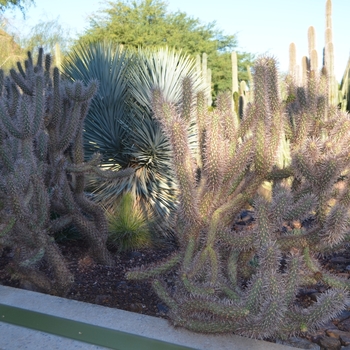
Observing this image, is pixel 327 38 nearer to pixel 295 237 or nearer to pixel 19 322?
pixel 295 237

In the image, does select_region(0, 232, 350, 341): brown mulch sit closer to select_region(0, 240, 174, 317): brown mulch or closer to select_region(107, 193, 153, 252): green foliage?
select_region(0, 240, 174, 317): brown mulch

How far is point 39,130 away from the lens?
4918mm

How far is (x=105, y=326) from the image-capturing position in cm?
366

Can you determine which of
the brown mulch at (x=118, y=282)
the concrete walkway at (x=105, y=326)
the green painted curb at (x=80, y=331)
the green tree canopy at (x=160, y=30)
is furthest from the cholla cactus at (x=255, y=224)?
the green tree canopy at (x=160, y=30)

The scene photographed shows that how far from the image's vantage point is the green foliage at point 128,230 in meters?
6.33

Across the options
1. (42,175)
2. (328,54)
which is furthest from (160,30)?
(42,175)

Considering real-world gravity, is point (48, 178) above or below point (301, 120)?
below

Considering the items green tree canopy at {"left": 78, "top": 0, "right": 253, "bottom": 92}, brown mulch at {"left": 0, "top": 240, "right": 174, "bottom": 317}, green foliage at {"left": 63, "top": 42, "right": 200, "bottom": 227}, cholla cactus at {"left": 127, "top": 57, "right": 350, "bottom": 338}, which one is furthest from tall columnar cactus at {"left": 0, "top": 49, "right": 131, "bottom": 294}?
green tree canopy at {"left": 78, "top": 0, "right": 253, "bottom": 92}

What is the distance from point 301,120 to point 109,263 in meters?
2.31

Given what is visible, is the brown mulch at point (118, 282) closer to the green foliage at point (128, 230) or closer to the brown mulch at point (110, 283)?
the brown mulch at point (110, 283)

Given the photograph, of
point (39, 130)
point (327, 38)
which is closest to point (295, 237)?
point (39, 130)

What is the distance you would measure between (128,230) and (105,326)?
2.70 metres

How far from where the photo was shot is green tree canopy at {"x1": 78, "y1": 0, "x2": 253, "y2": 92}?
28703 mm

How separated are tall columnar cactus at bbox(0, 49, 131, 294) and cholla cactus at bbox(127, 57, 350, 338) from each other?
2.95 ft
